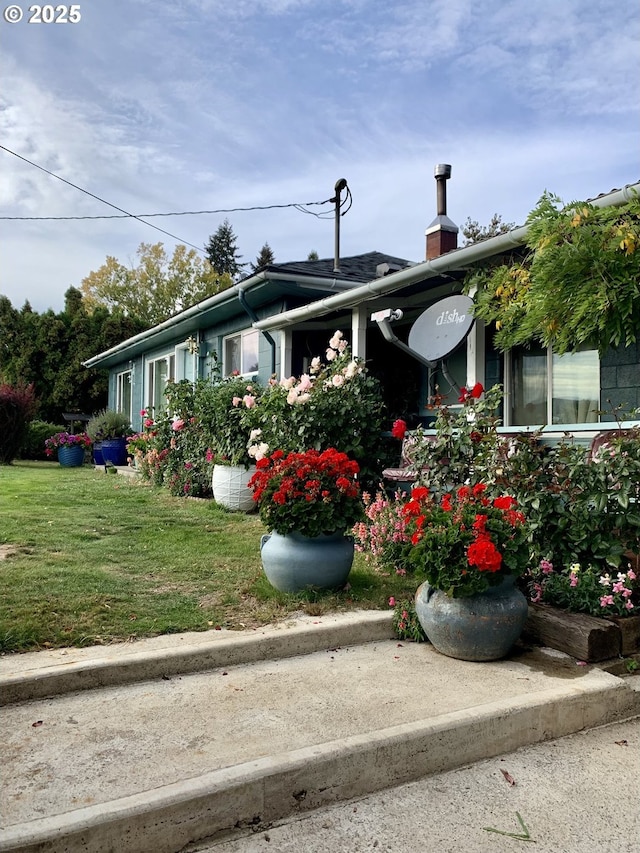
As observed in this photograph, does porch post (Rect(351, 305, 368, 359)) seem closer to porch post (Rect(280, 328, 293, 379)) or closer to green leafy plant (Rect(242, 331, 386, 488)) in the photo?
green leafy plant (Rect(242, 331, 386, 488))

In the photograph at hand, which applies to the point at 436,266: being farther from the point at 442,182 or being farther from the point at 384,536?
the point at 442,182

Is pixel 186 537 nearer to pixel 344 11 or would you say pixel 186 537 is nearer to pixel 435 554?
pixel 435 554

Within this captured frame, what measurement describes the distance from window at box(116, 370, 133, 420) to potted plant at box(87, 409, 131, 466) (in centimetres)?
306

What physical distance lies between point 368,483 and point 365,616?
130 inches

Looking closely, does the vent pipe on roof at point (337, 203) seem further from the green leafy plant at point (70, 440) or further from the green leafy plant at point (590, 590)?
the green leafy plant at point (590, 590)

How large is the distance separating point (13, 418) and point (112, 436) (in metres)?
2.08

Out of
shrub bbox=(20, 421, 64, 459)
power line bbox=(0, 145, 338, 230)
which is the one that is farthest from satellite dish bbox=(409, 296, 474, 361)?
shrub bbox=(20, 421, 64, 459)

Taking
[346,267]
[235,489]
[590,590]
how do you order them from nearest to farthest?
1. [590,590]
2. [235,489]
3. [346,267]

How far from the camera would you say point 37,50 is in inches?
380

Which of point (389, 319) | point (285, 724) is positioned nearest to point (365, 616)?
point (285, 724)

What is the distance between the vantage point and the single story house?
5.86 metres

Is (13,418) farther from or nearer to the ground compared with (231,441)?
farther from the ground

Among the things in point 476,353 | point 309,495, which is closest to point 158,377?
point 476,353

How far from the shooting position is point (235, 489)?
746cm
